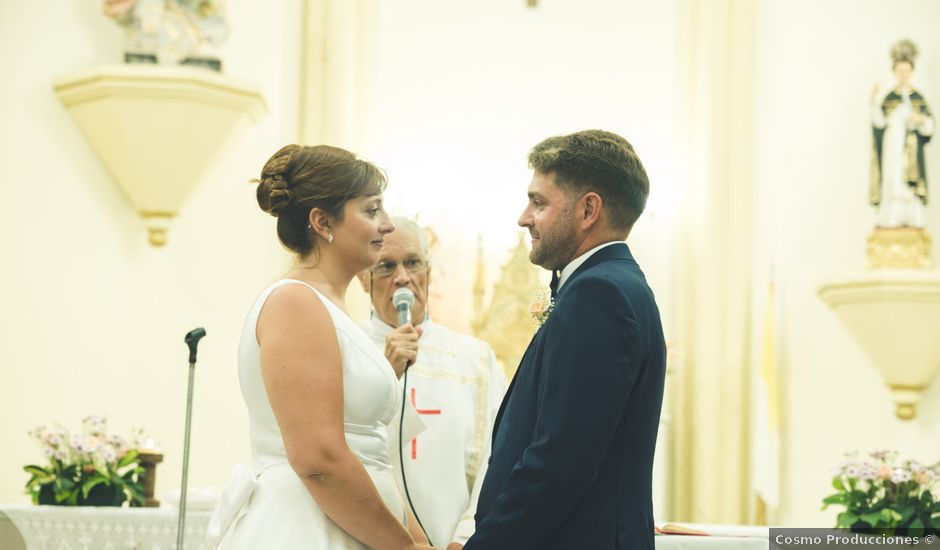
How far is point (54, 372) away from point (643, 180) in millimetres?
5250

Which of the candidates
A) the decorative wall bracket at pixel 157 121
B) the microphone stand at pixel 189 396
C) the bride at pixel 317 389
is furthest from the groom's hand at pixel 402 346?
the decorative wall bracket at pixel 157 121

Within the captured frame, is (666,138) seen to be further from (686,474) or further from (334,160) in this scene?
(334,160)

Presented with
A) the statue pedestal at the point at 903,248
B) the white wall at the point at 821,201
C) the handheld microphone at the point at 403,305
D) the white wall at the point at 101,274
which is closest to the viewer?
the handheld microphone at the point at 403,305

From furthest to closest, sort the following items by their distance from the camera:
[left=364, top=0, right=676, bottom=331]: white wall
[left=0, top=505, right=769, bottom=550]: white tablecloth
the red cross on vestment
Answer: [left=364, top=0, right=676, bottom=331]: white wall < [left=0, top=505, right=769, bottom=550]: white tablecloth < the red cross on vestment

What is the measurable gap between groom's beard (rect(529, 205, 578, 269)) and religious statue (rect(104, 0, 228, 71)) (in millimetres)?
4863

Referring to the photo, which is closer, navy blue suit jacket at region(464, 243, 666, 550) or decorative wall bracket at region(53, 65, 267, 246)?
navy blue suit jacket at region(464, 243, 666, 550)

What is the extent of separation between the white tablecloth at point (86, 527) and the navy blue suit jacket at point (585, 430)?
2459 mm

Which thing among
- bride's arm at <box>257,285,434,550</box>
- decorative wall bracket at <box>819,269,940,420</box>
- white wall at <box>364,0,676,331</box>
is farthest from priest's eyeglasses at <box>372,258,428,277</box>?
decorative wall bracket at <box>819,269,940,420</box>

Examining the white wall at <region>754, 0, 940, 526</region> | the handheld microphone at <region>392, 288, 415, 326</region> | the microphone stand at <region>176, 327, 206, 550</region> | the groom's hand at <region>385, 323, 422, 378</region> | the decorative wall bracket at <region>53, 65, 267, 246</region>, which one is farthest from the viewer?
the white wall at <region>754, 0, 940, 526</region>

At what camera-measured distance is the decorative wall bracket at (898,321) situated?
23.7 ft

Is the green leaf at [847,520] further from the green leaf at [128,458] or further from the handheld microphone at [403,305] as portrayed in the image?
the green leaf at [128,458]

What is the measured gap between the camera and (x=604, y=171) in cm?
282

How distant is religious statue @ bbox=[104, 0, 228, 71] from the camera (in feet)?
23.6

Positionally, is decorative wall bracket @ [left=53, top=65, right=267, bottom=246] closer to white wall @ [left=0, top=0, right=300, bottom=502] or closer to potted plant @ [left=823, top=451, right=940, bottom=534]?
white wall @ [left=0, top=0, right=300, bottom=502]
